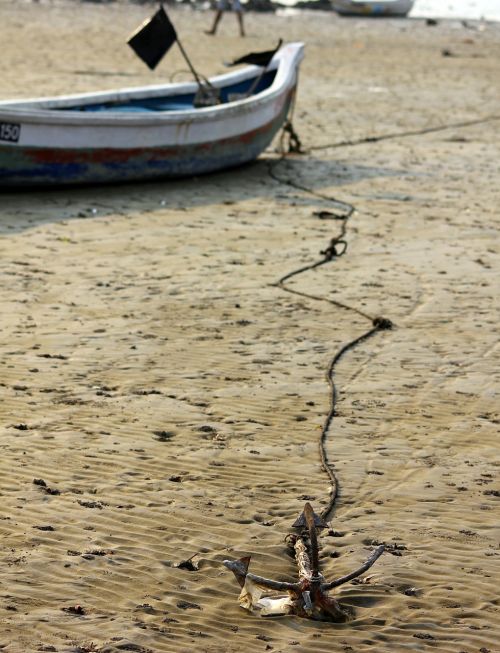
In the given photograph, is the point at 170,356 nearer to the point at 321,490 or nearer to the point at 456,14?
the point at 321,490

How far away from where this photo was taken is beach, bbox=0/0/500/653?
183 inches

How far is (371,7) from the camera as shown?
139ft

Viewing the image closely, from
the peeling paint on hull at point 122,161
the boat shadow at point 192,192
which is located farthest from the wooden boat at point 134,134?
the boat shadow at point 192,192

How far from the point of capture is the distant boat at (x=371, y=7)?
138ft

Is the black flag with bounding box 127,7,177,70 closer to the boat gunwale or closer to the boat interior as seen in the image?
the boat gunwale

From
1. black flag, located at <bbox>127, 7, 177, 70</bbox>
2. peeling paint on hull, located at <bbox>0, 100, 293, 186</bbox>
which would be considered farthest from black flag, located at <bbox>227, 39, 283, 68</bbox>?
black flag, located at <bbox>127, 7, 177, 70</bbox>

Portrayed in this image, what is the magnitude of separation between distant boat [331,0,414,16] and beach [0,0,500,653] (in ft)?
97.2

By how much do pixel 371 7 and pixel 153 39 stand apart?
1204 inches

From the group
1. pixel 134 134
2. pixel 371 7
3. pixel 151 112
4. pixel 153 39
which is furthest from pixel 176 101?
pixel 371 7

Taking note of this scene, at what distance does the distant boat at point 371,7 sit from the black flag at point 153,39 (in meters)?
30.1

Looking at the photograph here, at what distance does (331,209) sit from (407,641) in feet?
24.4

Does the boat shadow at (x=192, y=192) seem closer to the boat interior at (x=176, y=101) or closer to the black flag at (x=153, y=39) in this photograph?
the boat interior at (x=176, y=101)

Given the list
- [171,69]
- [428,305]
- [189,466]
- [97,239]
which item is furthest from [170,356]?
[171,69]

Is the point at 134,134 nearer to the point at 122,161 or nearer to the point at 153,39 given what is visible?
the point at 122,161
